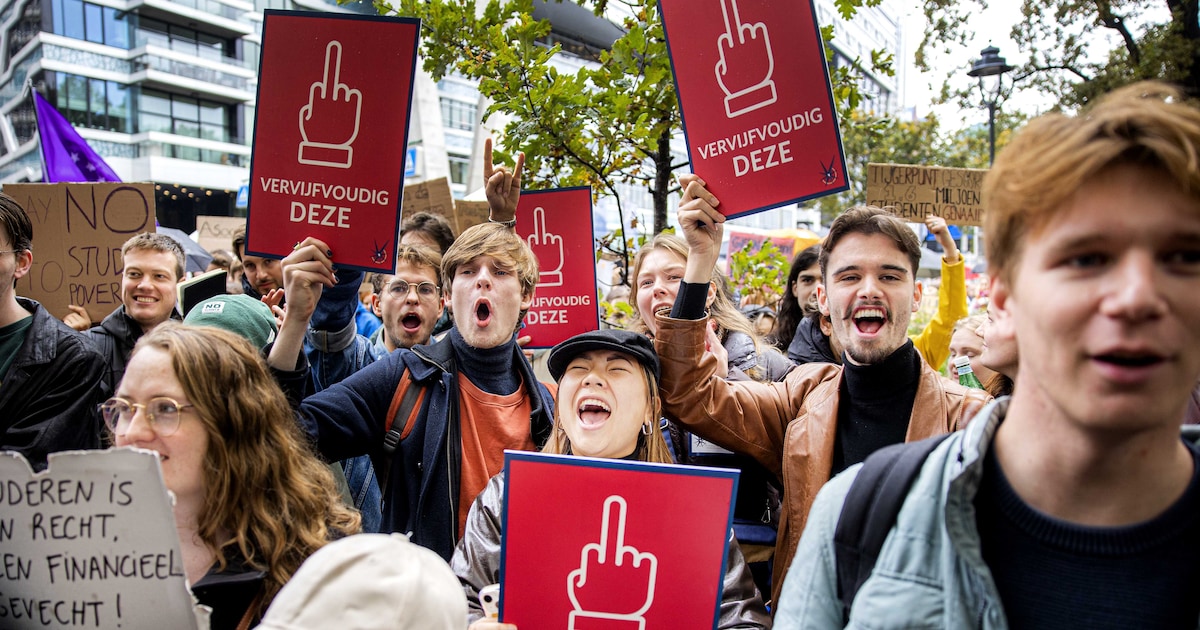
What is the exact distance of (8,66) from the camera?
40.7 meters

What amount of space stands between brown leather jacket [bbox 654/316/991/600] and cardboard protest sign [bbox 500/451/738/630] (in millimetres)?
594

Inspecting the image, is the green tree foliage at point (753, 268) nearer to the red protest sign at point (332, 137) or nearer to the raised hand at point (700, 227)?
the raised hand at point (700, 227)

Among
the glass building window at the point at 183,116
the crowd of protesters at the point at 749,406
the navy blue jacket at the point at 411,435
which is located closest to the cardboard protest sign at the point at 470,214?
the crowd of protesters at the point at 749,406

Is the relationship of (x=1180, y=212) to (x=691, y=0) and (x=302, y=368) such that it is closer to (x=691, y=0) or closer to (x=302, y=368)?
(x=691, y=0)

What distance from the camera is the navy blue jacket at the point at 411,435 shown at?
279cm

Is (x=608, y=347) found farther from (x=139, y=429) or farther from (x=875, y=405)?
(x=139, y=429)

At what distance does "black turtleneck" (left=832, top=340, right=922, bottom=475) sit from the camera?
8.64ft

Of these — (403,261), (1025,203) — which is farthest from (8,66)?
Result: (1025,203)

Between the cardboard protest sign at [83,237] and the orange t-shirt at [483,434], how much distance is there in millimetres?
2766

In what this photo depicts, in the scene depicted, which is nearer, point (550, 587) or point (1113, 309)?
point (1113, 309)

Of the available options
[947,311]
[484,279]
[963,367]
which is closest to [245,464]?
[484,279]

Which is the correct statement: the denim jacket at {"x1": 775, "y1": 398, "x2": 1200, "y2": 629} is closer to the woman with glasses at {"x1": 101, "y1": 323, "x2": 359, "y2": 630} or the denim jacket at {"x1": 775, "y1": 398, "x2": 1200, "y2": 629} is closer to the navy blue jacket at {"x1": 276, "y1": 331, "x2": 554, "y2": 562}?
the woman with glasses at {"x1": 101, "y1": 323, "x2": 359, "y2": 630}

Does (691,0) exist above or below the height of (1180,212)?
above

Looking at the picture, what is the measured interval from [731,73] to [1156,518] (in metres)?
2.04
